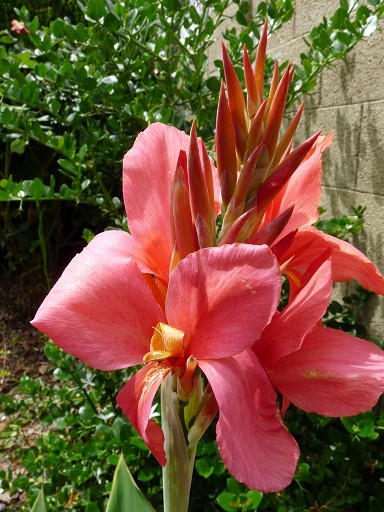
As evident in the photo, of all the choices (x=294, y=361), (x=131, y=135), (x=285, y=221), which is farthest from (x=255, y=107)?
(x=131, y=135)

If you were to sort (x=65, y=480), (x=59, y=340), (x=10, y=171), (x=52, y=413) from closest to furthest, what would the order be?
(x=59, y=340) → (x=65, y=480) → (x=52, y=413) → (x=10, y=171)

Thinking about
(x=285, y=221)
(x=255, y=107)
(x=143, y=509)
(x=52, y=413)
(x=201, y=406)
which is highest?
(x=255, y=107)

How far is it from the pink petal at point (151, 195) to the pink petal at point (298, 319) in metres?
0.14

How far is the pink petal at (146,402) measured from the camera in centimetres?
40

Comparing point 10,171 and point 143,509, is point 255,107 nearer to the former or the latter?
point 143,509

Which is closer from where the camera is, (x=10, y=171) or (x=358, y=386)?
(x=358, y=386)

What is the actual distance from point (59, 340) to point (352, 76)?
59.0 inches

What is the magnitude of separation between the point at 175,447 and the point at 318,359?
0.56ft

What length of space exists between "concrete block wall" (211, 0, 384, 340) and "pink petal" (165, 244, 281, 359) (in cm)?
127

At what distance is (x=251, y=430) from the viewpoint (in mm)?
386

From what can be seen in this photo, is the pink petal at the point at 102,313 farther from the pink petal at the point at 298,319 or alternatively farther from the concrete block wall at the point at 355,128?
the concrete block wall at the point at 355,128

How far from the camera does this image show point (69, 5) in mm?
3311

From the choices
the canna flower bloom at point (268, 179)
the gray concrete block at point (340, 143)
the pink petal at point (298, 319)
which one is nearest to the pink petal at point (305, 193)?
the canna flower bloom at point (268, 179)

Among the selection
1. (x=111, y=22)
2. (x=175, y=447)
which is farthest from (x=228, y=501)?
(x=111, y=22)
